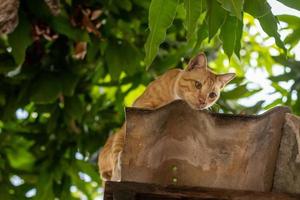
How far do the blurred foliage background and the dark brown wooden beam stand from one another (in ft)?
7.90

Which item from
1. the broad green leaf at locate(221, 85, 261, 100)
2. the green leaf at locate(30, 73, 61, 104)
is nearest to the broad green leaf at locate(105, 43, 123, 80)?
the green leaf at locate(30, 73, 61, 104)

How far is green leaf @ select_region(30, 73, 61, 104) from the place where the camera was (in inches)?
Answer: 267

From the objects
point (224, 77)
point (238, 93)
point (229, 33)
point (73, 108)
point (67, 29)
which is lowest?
point (73, 108)

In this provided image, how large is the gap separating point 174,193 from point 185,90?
950mm

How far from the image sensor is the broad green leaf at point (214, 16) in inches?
160

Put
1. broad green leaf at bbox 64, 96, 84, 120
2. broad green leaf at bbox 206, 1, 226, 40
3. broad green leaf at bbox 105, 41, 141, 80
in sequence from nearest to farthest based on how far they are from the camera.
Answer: broad green leaf at bbox 206, 1, 226, 40 < broad green leaf at bbox 105, 41, 141, 80 < broad green leaf at bbox 64, 96, 84, 120

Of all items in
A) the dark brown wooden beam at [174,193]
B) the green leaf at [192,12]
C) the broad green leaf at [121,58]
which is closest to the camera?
the dark brown wooden beam at [174,193]

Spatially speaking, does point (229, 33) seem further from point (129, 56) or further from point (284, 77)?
point (129, 56)

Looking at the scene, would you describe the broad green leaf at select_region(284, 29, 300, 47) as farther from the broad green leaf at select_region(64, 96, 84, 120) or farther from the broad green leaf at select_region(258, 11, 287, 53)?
the broad green leaf at select_region(64, 96, 84, 120)

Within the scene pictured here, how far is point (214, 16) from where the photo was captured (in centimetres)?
407

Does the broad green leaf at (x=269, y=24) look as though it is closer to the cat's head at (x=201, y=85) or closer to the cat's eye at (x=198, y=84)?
the cat's head at (x=201, y=85)

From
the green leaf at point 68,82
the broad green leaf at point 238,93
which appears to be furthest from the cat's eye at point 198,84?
the green leaf at point 68,82

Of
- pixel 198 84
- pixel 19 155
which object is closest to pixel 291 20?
pixel 198 84

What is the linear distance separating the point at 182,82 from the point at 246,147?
0.71 m
